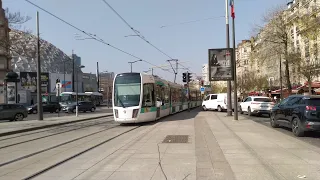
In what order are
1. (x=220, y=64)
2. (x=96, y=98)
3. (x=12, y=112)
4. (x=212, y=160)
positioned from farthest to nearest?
(x=96, y=98) < (x=12, y=112) < (x=220, y=64) < (x=212, y=160)

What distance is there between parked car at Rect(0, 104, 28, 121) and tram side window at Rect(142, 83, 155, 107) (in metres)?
14.1

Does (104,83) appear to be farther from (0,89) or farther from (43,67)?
(0,89)

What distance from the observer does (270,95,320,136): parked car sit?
12.7 m

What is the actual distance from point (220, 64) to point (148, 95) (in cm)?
569

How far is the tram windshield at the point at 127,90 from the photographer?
19.1m

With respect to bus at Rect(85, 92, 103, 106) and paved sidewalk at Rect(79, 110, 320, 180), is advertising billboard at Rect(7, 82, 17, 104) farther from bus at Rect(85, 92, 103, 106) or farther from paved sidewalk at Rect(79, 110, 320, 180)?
bus at Rect(85, 92, 103, 106)

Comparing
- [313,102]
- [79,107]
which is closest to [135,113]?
[313,102]

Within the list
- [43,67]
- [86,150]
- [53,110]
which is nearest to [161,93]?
[86,150]

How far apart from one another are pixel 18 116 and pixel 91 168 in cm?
2322

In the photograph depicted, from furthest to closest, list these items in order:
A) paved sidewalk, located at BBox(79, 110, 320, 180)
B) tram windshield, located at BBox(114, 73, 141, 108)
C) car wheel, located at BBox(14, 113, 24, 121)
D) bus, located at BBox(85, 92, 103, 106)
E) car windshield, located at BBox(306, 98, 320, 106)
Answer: bus, located at BBox(85, 92, 103, 106) < car wheel, located at BBox(14, 113, 24, 121) < tram windshield, located at BBox(114, 73, 141, 108) < car windshield, located at BBox(306, 98, 320, 106) < paved sidewalk, located at BBox(79, 110, 320, 180)

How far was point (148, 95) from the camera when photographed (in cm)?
1998

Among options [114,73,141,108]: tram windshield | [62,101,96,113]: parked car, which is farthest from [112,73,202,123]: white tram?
[62,101,96,113]: parked car

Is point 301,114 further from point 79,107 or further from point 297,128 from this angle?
point 79,107

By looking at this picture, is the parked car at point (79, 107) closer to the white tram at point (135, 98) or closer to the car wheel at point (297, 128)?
the white tram at point (135, 98)
